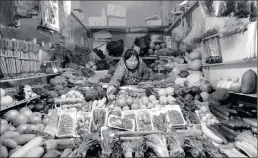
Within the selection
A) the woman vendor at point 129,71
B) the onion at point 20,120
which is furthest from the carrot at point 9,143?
the woman vendor at point 129,71

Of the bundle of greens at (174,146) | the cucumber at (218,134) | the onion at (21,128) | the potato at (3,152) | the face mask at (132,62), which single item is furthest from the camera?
the face mask at (132,62)

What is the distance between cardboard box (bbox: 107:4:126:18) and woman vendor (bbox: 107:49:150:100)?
3604mm

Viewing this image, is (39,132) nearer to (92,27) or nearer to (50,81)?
(50,81)

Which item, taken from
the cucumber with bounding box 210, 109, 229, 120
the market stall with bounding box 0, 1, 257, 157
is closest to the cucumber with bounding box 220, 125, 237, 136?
the market stall with bounding box 0, 1, 257, 157

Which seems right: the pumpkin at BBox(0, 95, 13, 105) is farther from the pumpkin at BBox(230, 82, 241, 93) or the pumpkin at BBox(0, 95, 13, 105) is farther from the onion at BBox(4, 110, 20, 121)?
the pumpkin at BBox(230, 82, 241, 93)

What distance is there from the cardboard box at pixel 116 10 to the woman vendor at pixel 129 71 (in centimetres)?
360

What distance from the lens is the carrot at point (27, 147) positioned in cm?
185

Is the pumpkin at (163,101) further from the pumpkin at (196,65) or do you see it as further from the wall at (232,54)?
the pumpkin at (196,65)

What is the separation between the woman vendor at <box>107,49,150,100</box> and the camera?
391 centimetres

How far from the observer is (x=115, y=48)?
22.1 feet

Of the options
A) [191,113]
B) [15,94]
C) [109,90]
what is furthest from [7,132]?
[191,113]

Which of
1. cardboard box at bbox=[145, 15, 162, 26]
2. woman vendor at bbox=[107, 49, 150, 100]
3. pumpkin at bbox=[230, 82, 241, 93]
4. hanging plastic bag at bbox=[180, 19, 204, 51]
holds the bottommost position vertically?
pumpkin at bbox=[230, 82, 241, 93]

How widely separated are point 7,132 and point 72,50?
3192 mm

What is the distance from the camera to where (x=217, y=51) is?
10.8 ft
